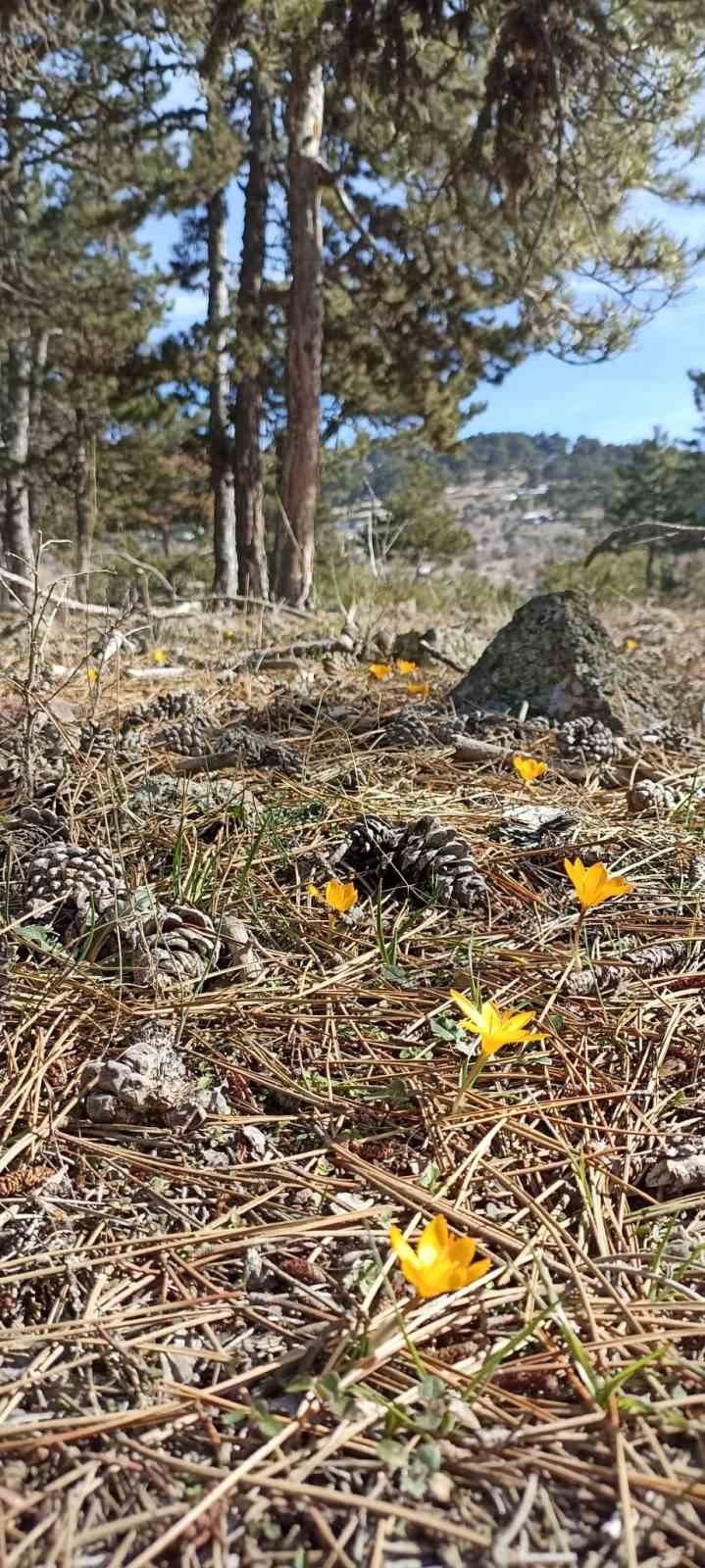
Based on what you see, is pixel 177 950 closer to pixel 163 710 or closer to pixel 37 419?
pixel 163 710

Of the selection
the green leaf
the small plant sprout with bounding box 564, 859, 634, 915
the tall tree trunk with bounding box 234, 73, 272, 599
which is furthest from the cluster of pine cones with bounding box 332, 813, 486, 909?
the tall tree trunk with bounding box 234, 73, 272, 599

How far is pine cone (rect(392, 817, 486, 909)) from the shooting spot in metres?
1.80

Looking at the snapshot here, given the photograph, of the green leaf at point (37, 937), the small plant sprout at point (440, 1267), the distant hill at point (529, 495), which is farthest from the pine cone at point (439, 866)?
the distant hill at point (529, 495)

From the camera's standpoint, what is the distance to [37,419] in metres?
21.8

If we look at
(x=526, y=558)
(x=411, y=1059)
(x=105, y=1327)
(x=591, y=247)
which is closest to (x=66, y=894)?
(x=411, y=1059)

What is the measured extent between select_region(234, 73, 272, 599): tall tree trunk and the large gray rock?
7930 millimetres

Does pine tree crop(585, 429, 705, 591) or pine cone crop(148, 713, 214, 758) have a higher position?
pine tree crop(585, 429, 705, 591)

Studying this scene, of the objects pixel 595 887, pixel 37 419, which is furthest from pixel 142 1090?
pixel 37 419

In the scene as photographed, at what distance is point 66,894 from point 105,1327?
817 millimetres

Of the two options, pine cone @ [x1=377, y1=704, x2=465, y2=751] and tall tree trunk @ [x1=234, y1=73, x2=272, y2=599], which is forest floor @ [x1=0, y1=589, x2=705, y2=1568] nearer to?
pine cone @ [x1=377, y1=704, x2=465, y2=751]

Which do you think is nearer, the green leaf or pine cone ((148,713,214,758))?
the green leaf

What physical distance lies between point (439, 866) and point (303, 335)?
7449 mm

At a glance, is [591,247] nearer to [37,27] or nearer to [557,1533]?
[37,27]

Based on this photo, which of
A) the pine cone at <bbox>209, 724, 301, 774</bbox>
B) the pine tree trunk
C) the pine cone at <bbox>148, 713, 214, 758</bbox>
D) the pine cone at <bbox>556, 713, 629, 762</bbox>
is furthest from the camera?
the pine tree trunk
